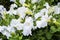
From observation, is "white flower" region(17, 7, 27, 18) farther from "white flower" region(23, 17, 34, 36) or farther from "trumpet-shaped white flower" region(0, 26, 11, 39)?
"trumpet-shaped white flower" region(0, 26, 11, 39)

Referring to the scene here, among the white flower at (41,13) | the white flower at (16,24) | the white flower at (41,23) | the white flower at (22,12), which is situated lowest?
the white flower at (41,23)

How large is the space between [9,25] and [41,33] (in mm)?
408

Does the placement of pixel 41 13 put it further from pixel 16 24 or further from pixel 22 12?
pixel 16 24

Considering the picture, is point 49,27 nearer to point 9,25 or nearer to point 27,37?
point 27,37

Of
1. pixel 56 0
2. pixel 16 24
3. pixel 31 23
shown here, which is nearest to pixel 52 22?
pixel 31 23

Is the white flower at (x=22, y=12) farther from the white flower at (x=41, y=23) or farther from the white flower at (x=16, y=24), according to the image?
the white flower at (x=41, y=23)

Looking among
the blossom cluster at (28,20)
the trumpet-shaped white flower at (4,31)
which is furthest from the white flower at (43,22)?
the trumpet-shaped white flower at (4,31)

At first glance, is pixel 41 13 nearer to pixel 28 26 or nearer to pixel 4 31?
pixel 28 26

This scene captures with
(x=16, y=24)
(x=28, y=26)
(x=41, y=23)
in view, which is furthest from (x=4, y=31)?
(x=41, y=23)

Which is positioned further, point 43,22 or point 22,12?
point 22,12

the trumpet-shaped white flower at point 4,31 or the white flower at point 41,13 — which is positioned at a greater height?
the white flower at point 41,13

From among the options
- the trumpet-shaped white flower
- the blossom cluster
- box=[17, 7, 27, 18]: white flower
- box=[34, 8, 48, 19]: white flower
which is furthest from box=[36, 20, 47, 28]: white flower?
the trumpet-shaped white flower

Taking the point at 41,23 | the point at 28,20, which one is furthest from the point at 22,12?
the point at 41,23

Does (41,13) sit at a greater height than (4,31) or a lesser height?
greater
